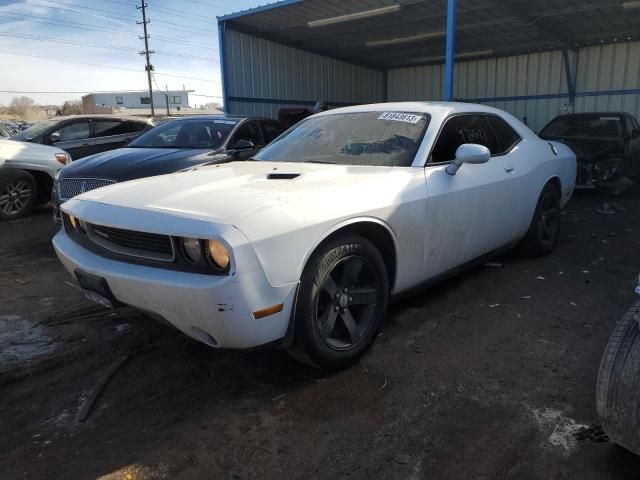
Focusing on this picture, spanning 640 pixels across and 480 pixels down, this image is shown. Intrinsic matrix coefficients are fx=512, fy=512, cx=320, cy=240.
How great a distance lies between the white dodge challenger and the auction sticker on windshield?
0.02 m

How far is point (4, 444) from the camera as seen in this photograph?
2283 millimetres

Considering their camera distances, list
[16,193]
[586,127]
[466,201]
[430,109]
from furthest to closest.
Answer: [586,127]
[16,193]
[430,109]
[466,201]

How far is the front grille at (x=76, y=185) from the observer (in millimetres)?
5305

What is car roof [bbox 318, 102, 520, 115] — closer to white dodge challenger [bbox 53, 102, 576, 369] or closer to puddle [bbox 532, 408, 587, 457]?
white dodge challenger [bbox 53, 102, 576, 369]

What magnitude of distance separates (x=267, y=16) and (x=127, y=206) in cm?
974

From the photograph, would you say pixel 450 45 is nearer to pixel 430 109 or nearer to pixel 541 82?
pixel 430 109

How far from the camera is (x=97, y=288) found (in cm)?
266

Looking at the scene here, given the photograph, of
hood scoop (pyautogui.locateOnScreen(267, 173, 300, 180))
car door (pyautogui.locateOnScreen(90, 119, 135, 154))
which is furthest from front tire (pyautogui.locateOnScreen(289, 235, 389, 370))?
car door (pyautogui.locateOnScreen(90, 119, 135, 154))

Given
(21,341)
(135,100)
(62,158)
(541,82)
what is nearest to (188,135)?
(62,158)

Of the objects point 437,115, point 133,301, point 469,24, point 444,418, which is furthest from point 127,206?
point 469,24

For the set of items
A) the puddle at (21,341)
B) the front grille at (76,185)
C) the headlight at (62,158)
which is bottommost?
the puddle at (21,341)

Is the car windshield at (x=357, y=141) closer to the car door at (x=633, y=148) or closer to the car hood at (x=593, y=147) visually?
the car hood at (x=593, y=147)

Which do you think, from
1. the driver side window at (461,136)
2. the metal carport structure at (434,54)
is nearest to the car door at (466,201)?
the driver side window at (461,136)

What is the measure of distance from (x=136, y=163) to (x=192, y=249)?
138 inches
